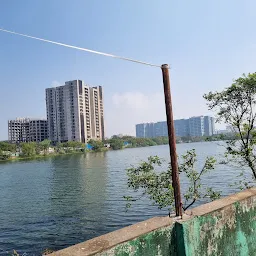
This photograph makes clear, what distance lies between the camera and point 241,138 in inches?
484

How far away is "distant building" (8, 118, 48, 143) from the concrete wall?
141 meters

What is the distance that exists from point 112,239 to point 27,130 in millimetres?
149409

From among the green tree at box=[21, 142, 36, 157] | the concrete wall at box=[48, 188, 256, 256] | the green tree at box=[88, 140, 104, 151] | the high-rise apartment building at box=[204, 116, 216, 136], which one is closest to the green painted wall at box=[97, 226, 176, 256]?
the concrete wall at box=[48, 188, 256, 256]

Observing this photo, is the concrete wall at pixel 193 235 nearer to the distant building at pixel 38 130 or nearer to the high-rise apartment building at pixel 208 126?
the distant building at pixel 38 130

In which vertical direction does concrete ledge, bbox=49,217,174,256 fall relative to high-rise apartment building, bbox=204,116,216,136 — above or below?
below

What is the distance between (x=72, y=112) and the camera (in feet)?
419

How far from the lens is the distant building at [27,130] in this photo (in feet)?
456

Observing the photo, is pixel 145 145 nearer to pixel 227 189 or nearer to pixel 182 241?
pixel 227 189

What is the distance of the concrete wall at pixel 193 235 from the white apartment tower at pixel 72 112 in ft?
407

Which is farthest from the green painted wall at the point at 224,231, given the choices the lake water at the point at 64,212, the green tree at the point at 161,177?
the lake water at the point at 64,212

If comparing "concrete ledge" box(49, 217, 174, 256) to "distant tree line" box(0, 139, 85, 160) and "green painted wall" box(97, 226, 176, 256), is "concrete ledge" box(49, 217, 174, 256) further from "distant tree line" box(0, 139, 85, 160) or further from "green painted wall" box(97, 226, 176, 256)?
"distant tree line" box(0, 139, 85, 160)

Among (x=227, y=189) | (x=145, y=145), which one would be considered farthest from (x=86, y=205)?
(x=145, y=145)

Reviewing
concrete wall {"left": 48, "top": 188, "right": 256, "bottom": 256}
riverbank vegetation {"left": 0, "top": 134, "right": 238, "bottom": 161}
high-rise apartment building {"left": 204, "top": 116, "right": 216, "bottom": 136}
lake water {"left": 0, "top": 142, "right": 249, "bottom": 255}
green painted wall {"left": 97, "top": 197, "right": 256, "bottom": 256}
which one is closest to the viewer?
concrete wall {"left": 48, "top": 188, "right": 256, "bottom": 256}

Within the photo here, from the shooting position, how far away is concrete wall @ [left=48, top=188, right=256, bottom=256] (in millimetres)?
1992
